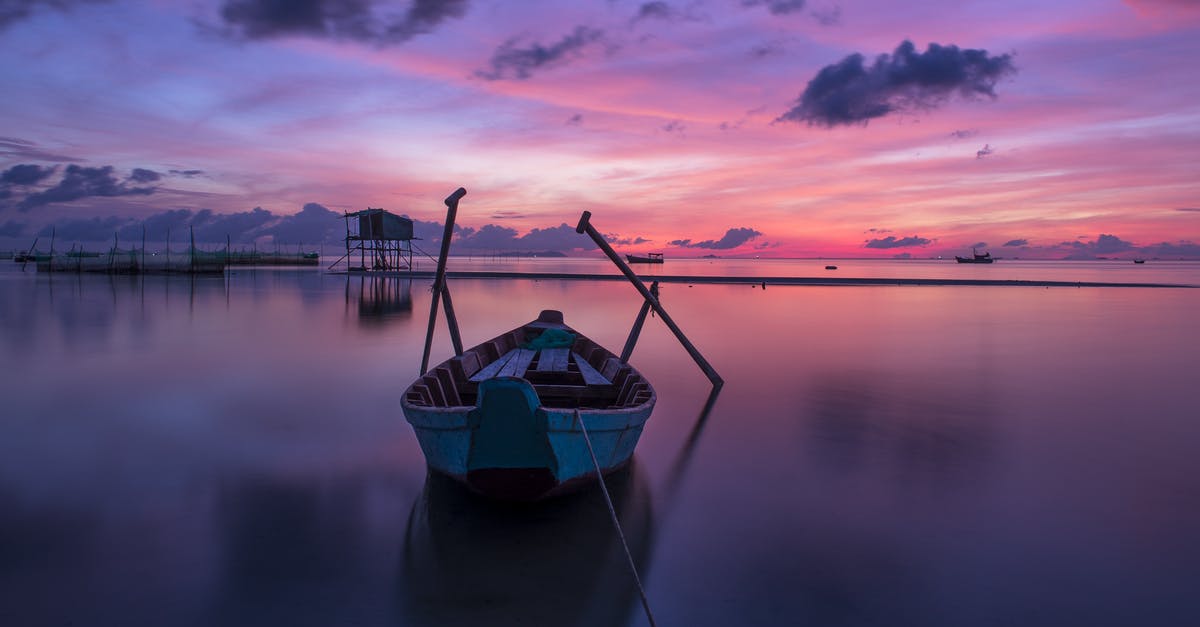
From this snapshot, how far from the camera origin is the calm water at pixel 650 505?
16.7 ft

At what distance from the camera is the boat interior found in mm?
8062

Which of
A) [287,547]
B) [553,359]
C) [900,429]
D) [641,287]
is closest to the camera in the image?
[287,547]

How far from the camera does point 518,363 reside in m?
10.7

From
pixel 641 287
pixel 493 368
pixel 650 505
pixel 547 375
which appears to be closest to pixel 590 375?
pixel 547 375

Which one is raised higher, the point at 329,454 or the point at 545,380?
the point at 545,380

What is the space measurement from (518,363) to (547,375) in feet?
2.16

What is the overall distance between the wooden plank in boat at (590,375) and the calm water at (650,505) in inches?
43.0

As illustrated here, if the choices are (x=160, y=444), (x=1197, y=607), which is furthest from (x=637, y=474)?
(x=160, y=444)

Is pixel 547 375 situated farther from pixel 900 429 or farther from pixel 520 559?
pixel 900 429

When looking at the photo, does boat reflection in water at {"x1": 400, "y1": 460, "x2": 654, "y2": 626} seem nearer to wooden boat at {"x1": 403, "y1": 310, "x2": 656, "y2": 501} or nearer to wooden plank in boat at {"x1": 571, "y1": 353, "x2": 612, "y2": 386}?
wooden boat at {"x1": 403, "y1": 310, "x2": 656, "y2": 501}

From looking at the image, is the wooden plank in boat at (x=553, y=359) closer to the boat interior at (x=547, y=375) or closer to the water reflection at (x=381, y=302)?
the boat interior at (x=547, y=375)

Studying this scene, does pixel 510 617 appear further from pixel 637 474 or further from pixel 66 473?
pixel 66 473

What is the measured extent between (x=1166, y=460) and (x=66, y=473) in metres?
14.2

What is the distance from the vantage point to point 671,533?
648 cm
